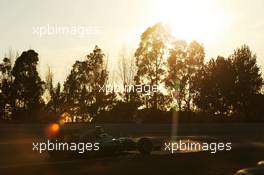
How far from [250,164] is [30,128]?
23.3 m

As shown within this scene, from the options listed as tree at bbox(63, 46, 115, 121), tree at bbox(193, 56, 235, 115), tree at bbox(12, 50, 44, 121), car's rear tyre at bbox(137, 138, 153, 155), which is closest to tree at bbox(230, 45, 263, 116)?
tree at bbox(193, 56, 235, 115)

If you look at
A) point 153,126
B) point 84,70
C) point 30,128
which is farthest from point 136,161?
point 84,70

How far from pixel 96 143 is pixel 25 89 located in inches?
1766

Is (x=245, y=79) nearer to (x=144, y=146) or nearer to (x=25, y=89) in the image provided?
(x=25, y=89)

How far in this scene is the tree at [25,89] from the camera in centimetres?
6147

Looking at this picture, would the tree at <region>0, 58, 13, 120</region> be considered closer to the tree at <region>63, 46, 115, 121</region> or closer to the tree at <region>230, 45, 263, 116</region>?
the tree at <region>63, 46, 115, 121</region>

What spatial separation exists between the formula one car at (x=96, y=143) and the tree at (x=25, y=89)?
1623 inches

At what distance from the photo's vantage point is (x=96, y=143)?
20406 mm

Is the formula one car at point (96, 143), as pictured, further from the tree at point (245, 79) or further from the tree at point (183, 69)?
the tree at point (245, 79)

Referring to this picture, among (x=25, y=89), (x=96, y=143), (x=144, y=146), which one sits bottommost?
(x=144, y=146)

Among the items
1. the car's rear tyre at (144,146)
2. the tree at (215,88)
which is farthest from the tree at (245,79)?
the car's rear tyre at (144,146)

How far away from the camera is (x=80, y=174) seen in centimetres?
1457

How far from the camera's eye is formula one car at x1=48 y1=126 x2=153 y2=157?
65.5 feet

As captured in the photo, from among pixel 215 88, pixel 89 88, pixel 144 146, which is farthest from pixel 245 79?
pixel 144 146
